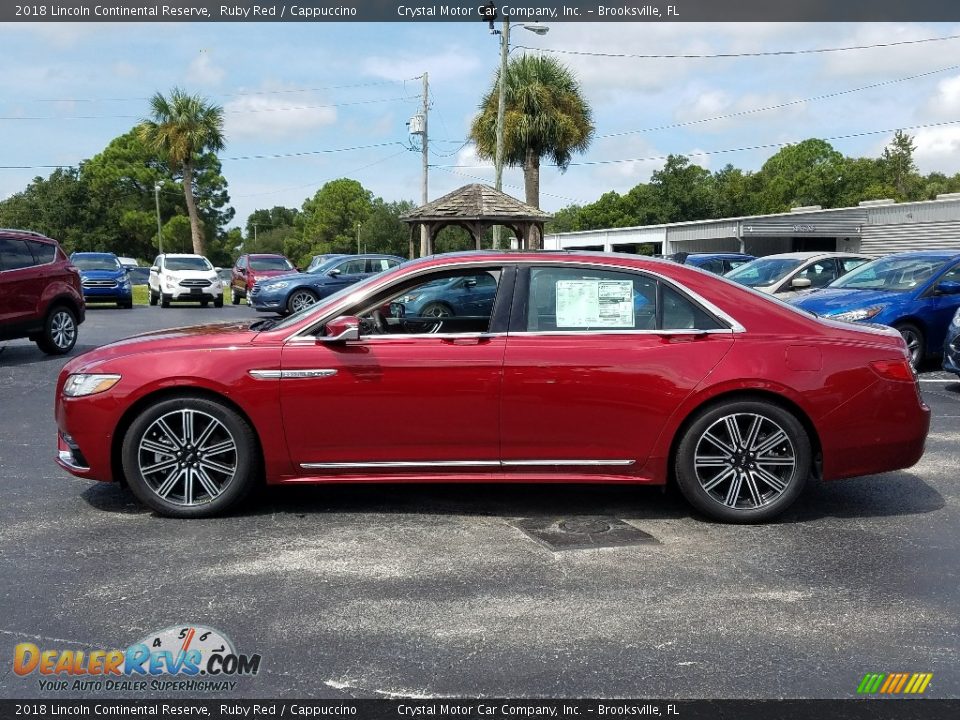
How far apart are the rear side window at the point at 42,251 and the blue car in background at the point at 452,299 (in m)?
9.33

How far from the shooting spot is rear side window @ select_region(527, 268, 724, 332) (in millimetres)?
5121

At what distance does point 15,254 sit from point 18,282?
46cm

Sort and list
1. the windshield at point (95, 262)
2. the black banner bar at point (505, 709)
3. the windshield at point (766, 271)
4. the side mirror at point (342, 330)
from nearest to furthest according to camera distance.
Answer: the black banner bar at point (505, 709), the side mirror at point (342, 330), the windshield at point (766, 271), the windshield at point (95, 262)

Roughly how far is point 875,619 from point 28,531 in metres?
4.49

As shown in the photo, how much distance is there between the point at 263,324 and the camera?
5.61 m

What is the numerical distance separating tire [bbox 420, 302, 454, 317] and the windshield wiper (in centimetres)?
96

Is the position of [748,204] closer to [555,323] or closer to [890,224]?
[890,224]

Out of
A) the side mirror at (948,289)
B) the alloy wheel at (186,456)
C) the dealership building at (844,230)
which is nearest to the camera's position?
the alloy wheel at (186,456)

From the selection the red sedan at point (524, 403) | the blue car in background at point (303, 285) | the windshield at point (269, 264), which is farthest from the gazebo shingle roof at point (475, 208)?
the red sedan at point (524, 403)

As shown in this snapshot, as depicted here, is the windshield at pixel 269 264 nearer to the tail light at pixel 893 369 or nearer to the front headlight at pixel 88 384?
the front headlight at pixel 88 384

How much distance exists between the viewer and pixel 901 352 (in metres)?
5.18

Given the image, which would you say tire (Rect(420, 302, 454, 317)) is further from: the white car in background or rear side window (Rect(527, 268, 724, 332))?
the white car in background

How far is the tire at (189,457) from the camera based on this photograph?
503 centimetres

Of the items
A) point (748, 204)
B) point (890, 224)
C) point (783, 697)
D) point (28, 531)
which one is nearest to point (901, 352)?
point (783, 697)
